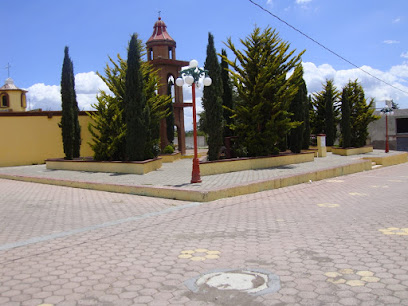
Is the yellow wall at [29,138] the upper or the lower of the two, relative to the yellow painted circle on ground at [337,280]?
upper

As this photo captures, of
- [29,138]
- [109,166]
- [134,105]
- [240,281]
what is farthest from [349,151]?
[240,281]

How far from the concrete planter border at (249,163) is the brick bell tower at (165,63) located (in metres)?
9.19

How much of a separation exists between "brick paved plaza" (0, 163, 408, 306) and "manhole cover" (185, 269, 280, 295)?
0.04 metres

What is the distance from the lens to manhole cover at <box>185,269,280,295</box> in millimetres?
3850

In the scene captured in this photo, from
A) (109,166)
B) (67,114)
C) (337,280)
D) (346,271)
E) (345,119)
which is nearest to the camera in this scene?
(337,280)

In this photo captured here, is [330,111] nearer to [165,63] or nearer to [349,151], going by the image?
[349,151]

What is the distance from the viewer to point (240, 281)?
406 centimetres

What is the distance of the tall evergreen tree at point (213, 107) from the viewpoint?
17.0 meters

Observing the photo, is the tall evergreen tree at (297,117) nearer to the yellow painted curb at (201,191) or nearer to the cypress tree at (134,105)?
the yellow painted curb at (201,191)

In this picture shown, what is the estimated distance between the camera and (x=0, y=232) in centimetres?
677

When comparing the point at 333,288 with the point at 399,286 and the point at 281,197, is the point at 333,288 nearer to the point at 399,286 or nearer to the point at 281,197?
the point at 399,286

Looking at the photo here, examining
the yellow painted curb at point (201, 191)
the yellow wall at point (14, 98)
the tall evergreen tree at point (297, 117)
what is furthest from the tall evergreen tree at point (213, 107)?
the yellow wall at point (14, 98)

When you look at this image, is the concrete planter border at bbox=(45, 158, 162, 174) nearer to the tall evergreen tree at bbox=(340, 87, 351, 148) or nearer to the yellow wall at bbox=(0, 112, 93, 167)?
the yellow wall at bbox=(0, 112, 93, 167)

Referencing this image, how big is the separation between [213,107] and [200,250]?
12.2 m
